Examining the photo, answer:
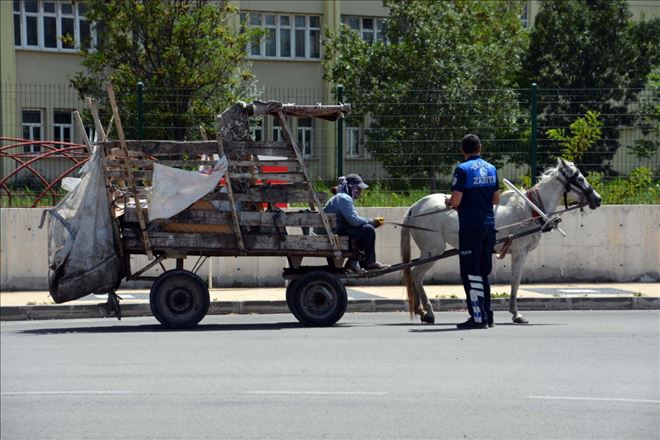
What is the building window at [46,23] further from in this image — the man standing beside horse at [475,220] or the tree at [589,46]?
the man standing beside horse at [475,220]

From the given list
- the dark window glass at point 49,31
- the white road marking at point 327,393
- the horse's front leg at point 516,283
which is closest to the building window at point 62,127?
the dark window glass at point 49,31

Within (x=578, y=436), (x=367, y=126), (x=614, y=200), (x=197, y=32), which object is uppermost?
(x=197, y=32)

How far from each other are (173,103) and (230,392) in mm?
11670

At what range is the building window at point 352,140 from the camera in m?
19.0

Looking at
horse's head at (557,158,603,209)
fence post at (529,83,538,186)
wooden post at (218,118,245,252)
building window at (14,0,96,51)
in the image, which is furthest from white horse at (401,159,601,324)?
building window at (14,0,96,51)

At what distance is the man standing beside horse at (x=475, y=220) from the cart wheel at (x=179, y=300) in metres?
3.02

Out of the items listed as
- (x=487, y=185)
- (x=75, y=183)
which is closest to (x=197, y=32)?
(x=75, y=183)

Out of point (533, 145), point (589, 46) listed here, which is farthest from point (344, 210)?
point (589, 46)

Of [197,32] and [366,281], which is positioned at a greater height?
[197,32]

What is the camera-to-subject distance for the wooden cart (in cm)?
1292

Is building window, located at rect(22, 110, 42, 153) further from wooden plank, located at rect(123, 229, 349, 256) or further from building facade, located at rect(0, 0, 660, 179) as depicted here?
wooden plank, located at rect(123, 229, 349, 256)

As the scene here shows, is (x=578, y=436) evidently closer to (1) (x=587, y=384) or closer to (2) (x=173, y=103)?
(1) (x=587, y=384)

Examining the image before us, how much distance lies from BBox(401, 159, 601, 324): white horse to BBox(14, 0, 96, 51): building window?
1033 inches

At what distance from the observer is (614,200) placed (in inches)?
769
